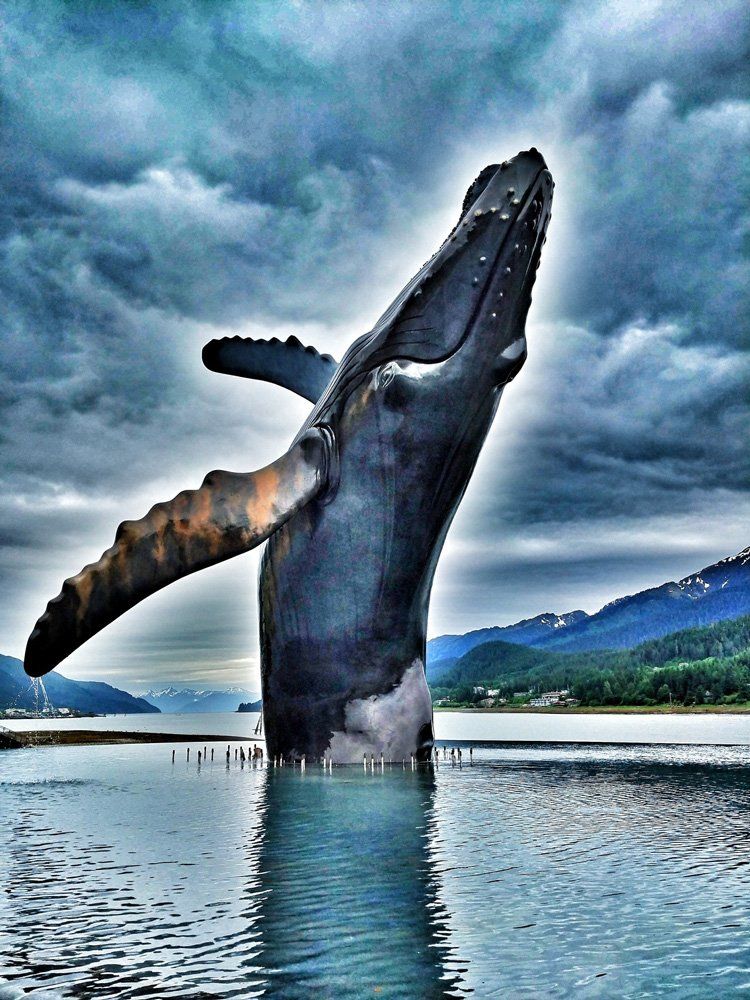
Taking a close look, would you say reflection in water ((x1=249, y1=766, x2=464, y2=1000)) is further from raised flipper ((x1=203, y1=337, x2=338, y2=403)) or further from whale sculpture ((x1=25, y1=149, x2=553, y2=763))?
raised flipper ((x1=203, y1=337, x2=338, y2=403))

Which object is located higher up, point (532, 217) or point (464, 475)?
point (532, 217)

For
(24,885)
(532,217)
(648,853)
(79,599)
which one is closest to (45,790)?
(79,599)

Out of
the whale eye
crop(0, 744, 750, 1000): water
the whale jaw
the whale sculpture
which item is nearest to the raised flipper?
the whale sculpture

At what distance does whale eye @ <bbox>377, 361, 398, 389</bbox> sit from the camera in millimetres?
17016

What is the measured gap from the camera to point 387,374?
17.1 m

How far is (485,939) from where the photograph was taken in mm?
7340

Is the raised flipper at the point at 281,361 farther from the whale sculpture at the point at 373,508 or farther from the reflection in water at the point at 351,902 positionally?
the reflection in water at the point at 351,902

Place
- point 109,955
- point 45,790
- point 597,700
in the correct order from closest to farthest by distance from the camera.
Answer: point 109,955
point 45,790
point 597,700

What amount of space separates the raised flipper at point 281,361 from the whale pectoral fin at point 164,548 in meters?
8.99

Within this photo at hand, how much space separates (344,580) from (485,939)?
11.5 m

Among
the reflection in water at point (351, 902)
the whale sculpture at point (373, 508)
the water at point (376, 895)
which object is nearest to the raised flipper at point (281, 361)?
the whale sculpture at point (373, 508)

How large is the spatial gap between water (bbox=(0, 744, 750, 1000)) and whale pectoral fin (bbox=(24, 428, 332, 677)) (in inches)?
112

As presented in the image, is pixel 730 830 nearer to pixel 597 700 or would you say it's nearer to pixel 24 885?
pixel 24 885

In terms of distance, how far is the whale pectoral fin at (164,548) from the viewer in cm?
1220
